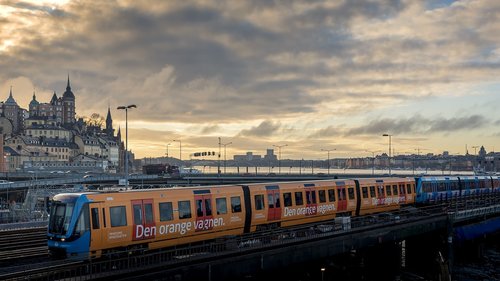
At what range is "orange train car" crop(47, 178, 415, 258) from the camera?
2428 centimetres

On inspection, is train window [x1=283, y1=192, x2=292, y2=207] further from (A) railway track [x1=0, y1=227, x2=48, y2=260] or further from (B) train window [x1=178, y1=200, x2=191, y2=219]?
(A) railway track [x1=0, y1=227, x2=48, y2=260]

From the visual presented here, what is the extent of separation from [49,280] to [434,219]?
35.1 meters

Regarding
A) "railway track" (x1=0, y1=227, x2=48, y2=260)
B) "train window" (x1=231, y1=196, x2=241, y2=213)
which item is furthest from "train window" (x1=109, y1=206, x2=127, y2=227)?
"train window" (x1=231, y1=196, x2=241, y2=213)

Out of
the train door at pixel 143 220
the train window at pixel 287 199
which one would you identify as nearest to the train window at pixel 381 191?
the train window at pixel 287 199

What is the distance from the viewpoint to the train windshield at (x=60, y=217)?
24.2 m

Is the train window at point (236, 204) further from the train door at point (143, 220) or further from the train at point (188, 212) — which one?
the train door at point (143, 220)

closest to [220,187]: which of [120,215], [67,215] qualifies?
[120,215]

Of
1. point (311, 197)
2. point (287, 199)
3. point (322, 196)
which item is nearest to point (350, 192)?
point (322, 196)

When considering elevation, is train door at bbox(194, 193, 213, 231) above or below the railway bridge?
above

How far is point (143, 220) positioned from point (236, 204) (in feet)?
23.8

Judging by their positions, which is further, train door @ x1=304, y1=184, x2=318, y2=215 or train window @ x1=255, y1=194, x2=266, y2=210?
train door @ x1=304, y1=184, x2=318, y2=215

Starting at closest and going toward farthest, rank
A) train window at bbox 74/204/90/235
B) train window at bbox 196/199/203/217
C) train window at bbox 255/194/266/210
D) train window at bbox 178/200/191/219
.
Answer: train window at bbox 74/204/90/235
train window at bbox 178/200/191/219
train window at bbox 196/199/203/217
train window at bbox 255/194/266/210

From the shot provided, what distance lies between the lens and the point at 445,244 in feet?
157

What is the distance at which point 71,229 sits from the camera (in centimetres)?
2389
